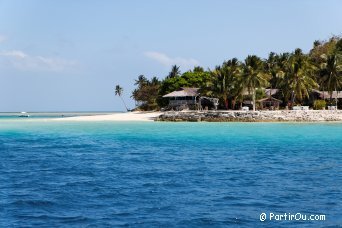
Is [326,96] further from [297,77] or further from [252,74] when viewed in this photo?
[252,74]

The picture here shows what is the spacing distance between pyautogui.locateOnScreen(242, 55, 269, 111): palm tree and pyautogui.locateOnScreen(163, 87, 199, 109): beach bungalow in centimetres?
947

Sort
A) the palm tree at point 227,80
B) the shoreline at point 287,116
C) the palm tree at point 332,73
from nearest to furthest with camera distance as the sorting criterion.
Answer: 1. the shoreline at point 287,116
2. the palm tree at point 332,73
3. the palm tree at point 227,80

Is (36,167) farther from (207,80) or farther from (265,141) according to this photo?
(207,80)

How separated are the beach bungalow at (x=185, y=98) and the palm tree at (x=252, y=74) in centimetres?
947

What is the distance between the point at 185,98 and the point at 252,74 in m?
13.3

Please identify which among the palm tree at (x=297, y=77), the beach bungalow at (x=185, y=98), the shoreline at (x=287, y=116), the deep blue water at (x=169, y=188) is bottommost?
the deep blue water at (x=169, y=188)

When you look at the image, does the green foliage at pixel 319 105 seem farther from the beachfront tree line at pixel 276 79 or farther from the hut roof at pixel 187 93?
the hut roof at pixel 187 93

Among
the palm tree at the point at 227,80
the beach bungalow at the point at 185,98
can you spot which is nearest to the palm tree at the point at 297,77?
the palm tree at the point at 227,80

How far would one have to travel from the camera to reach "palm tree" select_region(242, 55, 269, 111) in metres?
52.4

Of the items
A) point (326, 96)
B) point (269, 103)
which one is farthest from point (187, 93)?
point (326, 96)

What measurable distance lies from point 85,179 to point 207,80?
46.2 metres

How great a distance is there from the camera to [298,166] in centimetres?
1633

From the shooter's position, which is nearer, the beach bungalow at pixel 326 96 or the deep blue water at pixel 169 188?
the deep blue water at pixel 169 188

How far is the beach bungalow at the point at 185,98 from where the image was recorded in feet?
201
